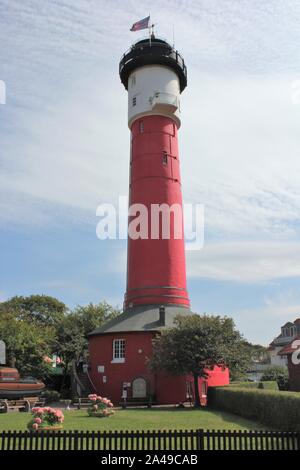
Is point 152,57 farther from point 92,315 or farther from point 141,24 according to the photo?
point 92,315

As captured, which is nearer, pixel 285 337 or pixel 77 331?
pixel 77 331

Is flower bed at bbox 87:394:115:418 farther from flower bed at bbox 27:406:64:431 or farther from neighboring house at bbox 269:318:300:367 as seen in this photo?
neighboring house at bbox 269:318:300:367

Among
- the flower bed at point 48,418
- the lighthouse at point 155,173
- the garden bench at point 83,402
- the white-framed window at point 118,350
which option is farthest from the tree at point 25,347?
the flower bed at point 48,418

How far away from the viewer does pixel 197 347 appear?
2577cm

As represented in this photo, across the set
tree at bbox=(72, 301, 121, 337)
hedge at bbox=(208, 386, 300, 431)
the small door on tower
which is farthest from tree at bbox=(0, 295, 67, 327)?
hedge at bbox=(208, 386, 300, 431)

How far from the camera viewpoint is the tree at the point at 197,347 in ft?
84.5

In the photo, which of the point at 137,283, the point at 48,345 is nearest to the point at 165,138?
the point at 137,283

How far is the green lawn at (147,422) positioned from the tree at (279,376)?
22.8m

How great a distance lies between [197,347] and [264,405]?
24.2ft

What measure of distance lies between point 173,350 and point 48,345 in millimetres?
15217

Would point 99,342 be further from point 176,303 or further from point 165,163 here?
point 165,163

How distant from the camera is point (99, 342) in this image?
31.8 m

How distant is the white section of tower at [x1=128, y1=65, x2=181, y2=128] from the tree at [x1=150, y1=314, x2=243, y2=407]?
15.8 metres

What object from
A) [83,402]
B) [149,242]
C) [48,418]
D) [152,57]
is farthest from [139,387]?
[152,57]
